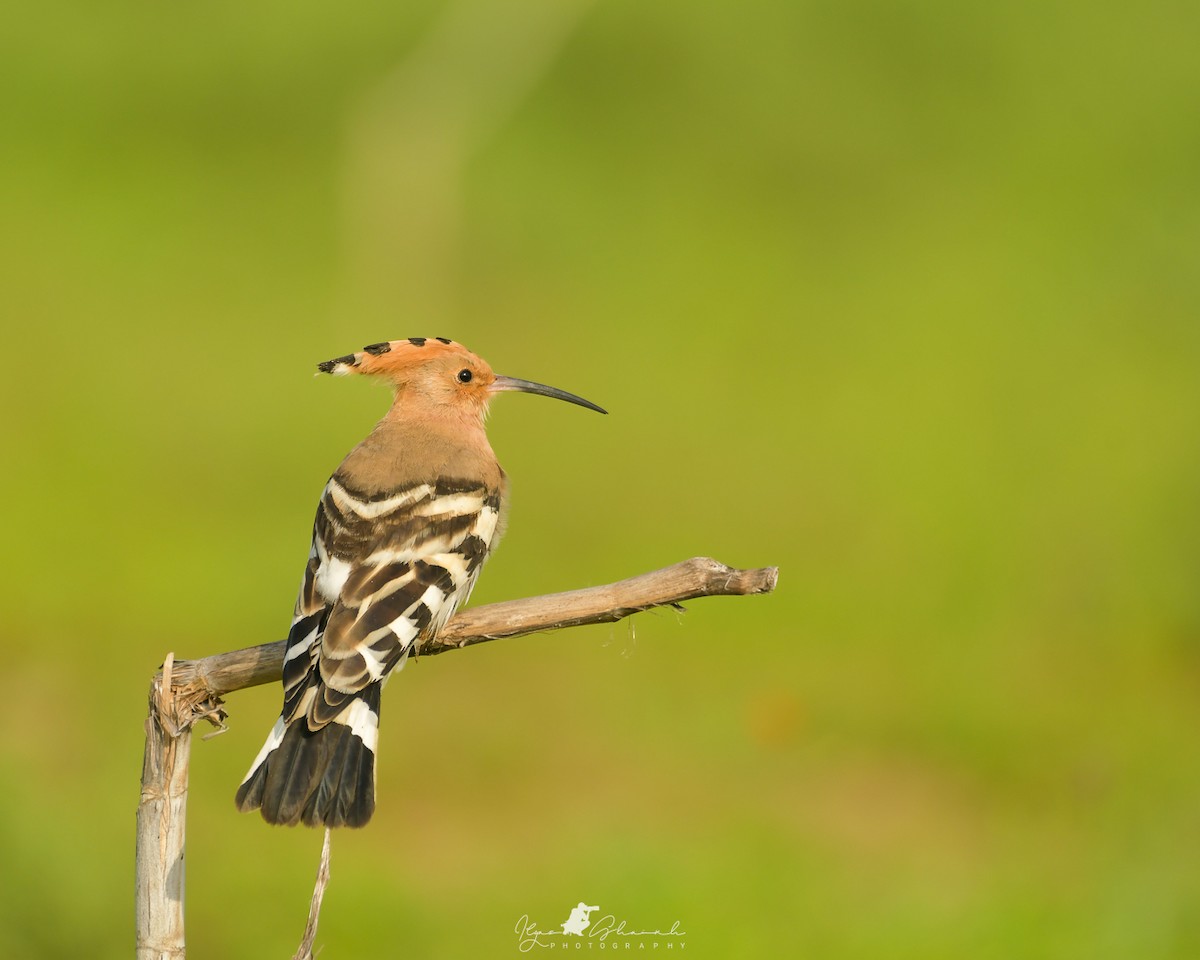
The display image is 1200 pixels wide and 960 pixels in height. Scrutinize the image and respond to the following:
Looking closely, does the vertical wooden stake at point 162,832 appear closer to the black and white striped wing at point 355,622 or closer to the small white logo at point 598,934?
the black and white striped wing at point 355,622

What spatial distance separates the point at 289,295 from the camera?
9.04m

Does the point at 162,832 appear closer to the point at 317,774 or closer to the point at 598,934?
the point at 317,774

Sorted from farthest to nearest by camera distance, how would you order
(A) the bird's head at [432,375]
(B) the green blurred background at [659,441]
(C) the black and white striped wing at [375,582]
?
(B) the green blurred background at [659,441] → (A) the bird's head at [432,375] → (C) the black and white striped wing at [375,582]

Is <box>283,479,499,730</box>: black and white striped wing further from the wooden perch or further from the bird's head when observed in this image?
the bird's head

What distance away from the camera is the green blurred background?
4.87m

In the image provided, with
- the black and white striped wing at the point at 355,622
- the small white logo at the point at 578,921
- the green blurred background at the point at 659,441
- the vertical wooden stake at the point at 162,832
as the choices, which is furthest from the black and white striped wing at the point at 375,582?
the green blurred background at the point at 659,441

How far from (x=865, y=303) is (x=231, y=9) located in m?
4.46

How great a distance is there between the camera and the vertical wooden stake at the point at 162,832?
241 centimetres

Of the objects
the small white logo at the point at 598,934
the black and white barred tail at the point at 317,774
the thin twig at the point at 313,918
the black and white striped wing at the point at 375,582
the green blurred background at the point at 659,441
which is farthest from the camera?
the green blurred background at the point at 659,441

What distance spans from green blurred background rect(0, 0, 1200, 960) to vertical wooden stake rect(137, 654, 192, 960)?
5.79ft

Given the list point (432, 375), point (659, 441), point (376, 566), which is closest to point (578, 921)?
point (432, 375)

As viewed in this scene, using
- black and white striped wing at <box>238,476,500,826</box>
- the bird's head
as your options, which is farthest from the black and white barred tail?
the bird's head

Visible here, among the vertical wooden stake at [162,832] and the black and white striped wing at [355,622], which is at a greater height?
the black and white striped wing at [355,622]

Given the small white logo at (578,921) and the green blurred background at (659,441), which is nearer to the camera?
the small white logo at (578,921)
